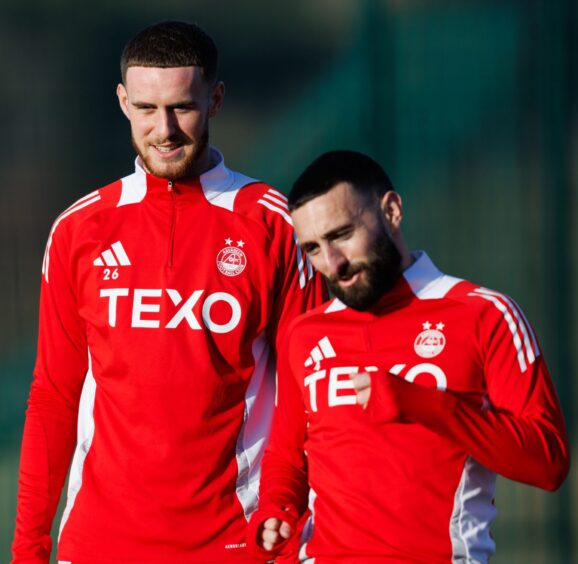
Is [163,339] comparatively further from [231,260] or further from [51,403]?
[51,403]

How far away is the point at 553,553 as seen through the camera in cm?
398

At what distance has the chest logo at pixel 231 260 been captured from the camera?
2.48 meters

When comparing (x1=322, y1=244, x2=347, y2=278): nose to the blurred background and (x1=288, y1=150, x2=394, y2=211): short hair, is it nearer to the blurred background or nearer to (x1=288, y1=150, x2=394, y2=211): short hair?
(x1=288, y1=150, x2=394, y2=211): short hair

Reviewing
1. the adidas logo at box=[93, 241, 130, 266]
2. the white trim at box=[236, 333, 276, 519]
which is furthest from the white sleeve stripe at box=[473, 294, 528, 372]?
the adidas logo at box=[93, 241, 130, 266]

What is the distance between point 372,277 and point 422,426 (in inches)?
11.0

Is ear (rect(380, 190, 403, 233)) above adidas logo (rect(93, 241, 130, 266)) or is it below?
above

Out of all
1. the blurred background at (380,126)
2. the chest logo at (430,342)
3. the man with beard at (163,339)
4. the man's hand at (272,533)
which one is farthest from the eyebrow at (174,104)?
the blurred background at (380,126)

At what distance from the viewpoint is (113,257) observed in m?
2.52

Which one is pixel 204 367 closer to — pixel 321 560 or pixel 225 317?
pixel 225 317

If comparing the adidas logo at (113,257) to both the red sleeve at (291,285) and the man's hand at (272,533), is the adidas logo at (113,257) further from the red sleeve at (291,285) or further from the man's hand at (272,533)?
the man's hand at (272,533)

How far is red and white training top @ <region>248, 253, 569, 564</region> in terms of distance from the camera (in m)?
2.02

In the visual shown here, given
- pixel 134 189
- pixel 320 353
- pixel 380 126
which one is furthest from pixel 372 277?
pixel 380 126

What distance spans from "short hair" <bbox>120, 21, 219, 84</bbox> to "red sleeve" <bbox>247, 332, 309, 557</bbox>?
588mm

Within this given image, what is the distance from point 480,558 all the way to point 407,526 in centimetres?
14
